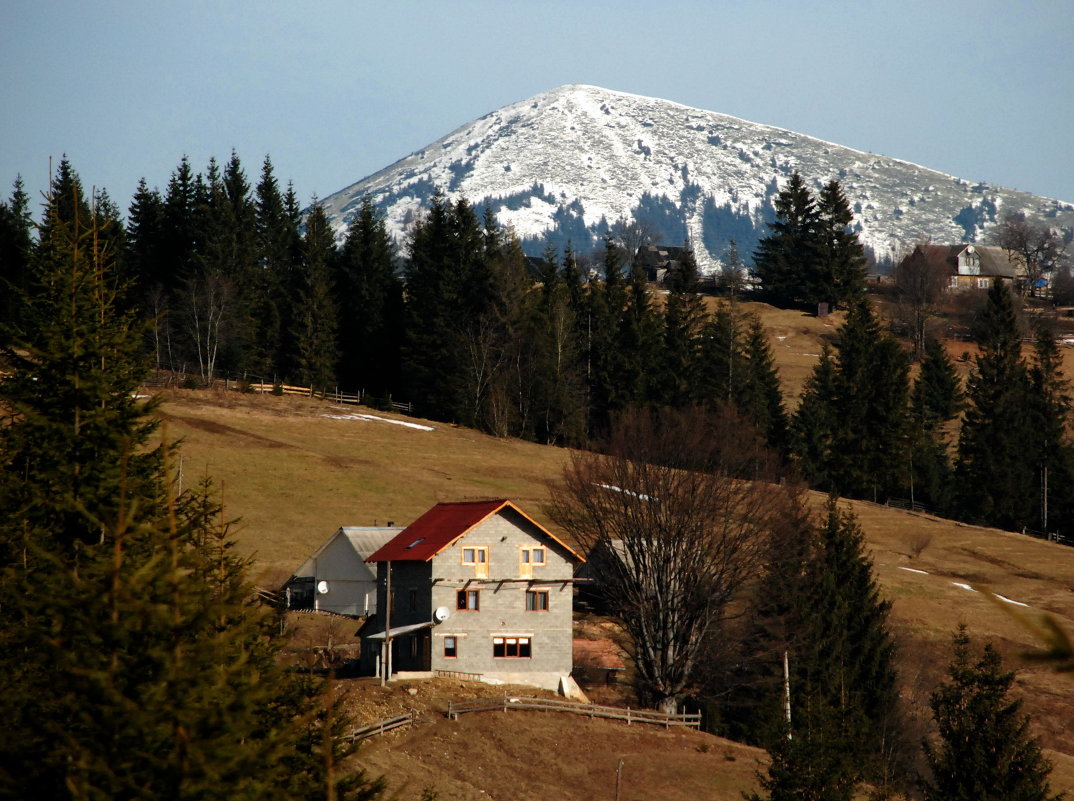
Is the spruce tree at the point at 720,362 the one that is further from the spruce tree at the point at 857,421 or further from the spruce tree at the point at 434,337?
the spruce tree at the point at 434,337

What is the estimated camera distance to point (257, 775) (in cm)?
1291

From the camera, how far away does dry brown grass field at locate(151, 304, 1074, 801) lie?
39.3 metres

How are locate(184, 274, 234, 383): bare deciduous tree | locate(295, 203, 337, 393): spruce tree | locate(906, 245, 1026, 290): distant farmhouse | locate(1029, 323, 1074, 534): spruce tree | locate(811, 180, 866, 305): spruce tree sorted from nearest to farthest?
locate(1029, 323, 1074, 534): spruce tree < locate(184, 274, 234, 383): bare deciduous tree < locate(295, 203, 337, 393): spruce tree < locate(811, 180, 866, 305): spruce tree < locate(906, 245, 1026, 290): distant farmhouse

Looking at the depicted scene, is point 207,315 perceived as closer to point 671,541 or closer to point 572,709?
point 671,541

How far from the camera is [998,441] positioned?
100562mm

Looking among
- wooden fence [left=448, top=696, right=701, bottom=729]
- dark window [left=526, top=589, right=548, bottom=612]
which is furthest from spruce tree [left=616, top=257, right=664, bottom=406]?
wooden fence [left=448, top=696, right=701, bottom=729]

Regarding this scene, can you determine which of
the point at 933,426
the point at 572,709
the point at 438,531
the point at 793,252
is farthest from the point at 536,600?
the point at 793,252

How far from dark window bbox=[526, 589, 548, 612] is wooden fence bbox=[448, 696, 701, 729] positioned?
5.13 meters

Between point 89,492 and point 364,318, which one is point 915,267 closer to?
point 364,318

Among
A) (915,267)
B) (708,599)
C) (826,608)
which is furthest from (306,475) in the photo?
(915,267)

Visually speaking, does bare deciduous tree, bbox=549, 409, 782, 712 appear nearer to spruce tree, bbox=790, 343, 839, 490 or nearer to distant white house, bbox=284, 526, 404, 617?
distant white house, bbox=284, 526, 404, 617

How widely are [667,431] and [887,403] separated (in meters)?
51.2

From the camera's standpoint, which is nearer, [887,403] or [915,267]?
[887,403]

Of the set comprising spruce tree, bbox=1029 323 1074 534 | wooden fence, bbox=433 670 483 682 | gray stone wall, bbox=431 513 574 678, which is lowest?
wooden fence, bbox=433 670 483 682
